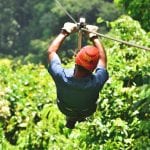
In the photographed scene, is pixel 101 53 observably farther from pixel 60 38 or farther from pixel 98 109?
pixel 98 109

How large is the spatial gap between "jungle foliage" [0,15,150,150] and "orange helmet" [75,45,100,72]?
1145 millimetres

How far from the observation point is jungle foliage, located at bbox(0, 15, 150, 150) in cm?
869

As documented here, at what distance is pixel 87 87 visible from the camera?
553 centimetres

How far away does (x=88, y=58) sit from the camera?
539 centimetres

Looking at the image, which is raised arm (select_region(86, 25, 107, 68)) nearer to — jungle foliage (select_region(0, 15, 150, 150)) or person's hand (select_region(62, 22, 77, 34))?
person's hand (select_region(62, 22, 77, 34))

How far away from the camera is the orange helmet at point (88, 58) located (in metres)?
5.36

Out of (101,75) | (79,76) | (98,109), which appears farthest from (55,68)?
(98,109)

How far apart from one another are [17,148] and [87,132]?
2.29 meters

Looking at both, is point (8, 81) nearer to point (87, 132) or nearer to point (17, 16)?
point (87, 132)

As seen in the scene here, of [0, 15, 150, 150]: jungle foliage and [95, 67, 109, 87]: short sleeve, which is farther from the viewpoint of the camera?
[0, 15, 150, 150]: jungle foliage

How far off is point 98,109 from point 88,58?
3.88 meters

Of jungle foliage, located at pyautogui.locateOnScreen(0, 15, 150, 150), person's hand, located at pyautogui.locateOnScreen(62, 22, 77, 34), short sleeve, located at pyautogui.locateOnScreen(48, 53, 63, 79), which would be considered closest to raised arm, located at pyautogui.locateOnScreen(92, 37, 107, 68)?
person's hand, located at pyautogui.locateOnScreen(62, 22, 77, 34)

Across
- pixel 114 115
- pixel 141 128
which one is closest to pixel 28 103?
pixel 114 115

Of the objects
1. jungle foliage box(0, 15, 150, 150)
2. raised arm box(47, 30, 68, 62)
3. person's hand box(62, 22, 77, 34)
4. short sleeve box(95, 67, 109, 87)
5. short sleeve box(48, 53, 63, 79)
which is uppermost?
person's hand box(62, 22, 77, 34)
